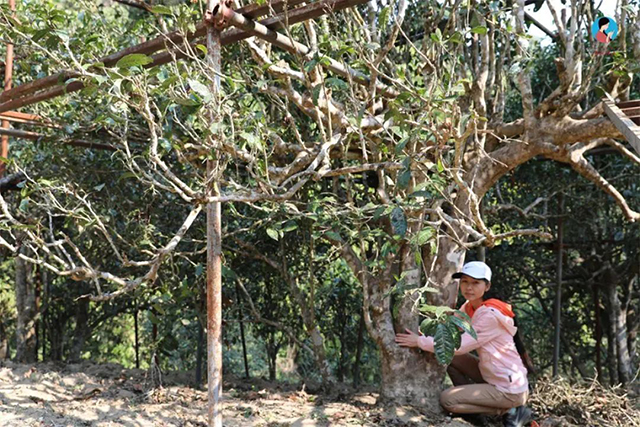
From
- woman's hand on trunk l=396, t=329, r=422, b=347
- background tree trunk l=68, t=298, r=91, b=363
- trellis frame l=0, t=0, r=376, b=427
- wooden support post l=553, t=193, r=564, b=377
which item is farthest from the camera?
background tree trunk l=68, t=298, r=91, b=363

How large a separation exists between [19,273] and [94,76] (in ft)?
12.9

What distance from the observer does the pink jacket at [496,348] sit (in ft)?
13.5

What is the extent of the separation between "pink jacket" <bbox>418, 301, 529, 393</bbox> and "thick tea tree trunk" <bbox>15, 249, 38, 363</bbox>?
3.90 m

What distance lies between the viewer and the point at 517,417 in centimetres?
426

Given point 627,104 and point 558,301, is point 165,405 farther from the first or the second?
point 627,104

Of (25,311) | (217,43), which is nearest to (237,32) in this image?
(217,43)

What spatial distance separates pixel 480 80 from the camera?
13.7 ft

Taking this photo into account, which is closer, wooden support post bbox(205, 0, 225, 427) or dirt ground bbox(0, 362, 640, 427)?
wooden support post bbox(205, 0, 225, 427)

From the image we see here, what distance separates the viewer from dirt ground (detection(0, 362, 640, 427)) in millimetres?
3865

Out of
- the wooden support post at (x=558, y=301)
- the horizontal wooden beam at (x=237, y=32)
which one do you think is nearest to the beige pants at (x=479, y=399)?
the wooden support post at (x=558, y=301)

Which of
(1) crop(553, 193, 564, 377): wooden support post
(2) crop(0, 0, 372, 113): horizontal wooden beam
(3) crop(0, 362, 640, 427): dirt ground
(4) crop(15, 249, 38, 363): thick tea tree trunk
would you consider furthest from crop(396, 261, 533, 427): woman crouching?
(4) crop(15, 249, 38, 363): thick tea tree trunk

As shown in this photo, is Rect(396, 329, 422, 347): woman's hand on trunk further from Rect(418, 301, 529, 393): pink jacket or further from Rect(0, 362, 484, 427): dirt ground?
Rect(0, 362, 484, 427): dirt ground

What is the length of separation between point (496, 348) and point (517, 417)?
481 millimetres

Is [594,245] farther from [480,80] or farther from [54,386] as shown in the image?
[54,386]
